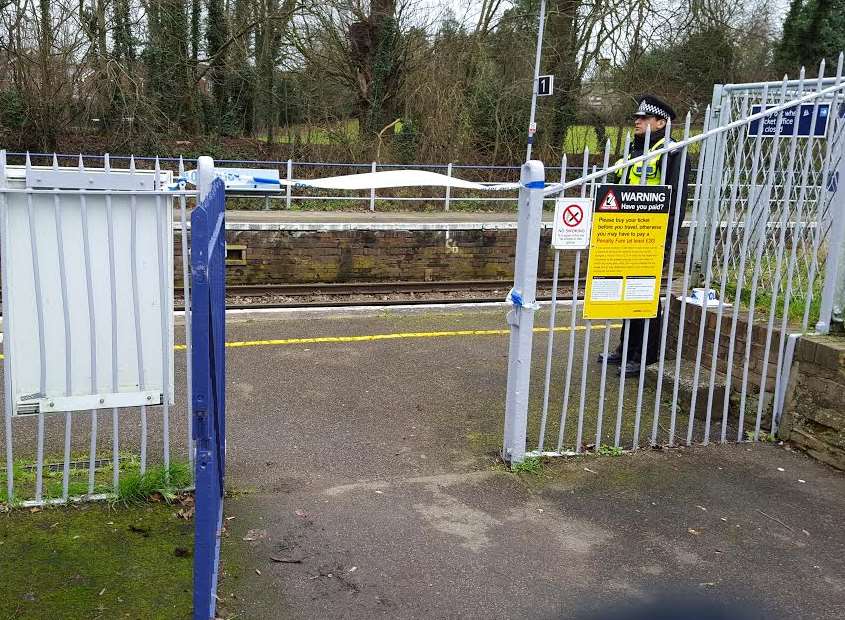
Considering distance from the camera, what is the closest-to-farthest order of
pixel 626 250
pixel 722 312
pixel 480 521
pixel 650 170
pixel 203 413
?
pixel 203 413, pixel 480 521, pixel 626 250, pixel 722 312, pixel 650 170

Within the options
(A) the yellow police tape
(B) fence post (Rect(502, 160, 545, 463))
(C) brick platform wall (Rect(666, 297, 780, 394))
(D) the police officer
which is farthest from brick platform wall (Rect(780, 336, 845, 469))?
(A) the yellow police tape

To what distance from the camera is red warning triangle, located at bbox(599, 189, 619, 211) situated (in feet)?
14.4

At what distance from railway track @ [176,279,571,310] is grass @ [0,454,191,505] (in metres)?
6.50

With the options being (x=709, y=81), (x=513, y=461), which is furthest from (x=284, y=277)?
(x=709, y=81)

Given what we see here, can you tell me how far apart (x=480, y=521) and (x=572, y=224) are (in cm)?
169

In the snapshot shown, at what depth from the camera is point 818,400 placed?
4887 mm

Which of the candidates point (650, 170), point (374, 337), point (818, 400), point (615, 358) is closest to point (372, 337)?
point (374, 337)

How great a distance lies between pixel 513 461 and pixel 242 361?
2936 mm

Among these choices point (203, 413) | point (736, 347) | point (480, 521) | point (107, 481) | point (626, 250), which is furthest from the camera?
point (736, 347)

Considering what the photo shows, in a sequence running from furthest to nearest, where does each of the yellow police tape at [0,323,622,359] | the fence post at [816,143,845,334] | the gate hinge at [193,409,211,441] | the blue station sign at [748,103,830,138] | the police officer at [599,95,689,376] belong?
the yellow police tape at [0,323,622,359] → the police officer at [599,95,689,376] → the fence post at [816,143,845,334] → the blue station sign at [748,103,830,138] → the gate hinge at [193,409,211,441]

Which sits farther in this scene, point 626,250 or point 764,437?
point 764,437

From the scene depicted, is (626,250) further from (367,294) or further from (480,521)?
(367,294)

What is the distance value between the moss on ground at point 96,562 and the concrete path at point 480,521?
0.25 m

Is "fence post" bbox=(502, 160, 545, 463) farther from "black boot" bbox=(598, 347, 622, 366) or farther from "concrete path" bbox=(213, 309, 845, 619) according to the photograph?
"black boot" bbox=(598, 347, 622, 366)
